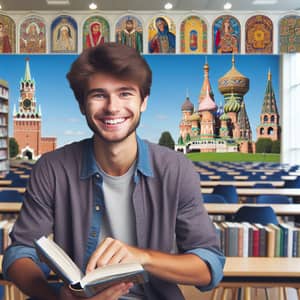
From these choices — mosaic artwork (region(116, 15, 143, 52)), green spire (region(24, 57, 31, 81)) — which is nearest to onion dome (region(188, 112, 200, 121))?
mosaic artwork (region(116, 15, 143, 52))

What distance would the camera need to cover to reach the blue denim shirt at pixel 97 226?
1582 mm

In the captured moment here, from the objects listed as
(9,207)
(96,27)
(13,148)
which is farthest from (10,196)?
(96,27)

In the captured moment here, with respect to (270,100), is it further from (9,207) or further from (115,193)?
(115,193)

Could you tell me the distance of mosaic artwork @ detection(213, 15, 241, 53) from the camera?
1361 centimetres

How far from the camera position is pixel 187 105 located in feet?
47.1

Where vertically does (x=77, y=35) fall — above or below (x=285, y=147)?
above

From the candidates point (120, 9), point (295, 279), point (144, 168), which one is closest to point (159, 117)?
point (120, 9)

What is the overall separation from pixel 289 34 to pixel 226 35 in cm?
173

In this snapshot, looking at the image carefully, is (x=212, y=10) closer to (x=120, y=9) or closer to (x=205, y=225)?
(x=120, y=9)

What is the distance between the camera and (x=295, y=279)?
2.76m

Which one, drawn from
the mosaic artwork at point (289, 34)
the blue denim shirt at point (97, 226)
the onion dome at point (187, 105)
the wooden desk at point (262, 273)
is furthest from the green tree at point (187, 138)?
the blue denim shirt at point (97, 226)

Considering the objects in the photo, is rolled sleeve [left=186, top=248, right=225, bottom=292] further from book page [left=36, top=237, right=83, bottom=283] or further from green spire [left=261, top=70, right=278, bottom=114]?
green spire [left=261, top=70, right=278, bottom=114]

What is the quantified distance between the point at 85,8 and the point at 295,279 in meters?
11.8

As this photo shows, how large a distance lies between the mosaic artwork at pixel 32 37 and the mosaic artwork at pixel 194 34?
12.7 ft
